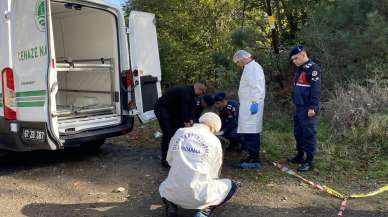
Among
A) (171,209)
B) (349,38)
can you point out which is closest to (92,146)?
(171,209)

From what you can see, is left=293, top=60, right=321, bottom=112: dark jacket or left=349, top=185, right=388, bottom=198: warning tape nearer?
left=349, top=185, right=388, bottom=198: warning tape

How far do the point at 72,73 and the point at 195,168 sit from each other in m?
4.43

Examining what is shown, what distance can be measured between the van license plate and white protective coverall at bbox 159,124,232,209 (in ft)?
6.78

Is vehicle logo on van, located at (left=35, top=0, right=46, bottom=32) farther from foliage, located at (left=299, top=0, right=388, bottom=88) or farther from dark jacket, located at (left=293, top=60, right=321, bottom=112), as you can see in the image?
foliage, located at (left=299, top=0, right=388, bottom=88)

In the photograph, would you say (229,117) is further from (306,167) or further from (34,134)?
(34,134)

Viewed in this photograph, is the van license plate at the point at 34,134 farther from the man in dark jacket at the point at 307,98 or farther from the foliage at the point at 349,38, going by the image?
the foliage at the point at 349,38

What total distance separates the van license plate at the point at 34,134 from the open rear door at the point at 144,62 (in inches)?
61.0

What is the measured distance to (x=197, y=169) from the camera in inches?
163

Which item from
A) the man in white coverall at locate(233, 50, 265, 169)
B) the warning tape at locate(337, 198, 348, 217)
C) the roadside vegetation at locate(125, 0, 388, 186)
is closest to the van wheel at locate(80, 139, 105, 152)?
the man in white coverall at locate(233, 50, 265, 169)

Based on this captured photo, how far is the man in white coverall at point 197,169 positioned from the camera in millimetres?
4133

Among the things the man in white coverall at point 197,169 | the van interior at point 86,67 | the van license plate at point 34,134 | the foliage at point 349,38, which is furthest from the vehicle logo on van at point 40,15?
the foliage at point 349,38

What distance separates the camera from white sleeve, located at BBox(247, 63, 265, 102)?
5.90 metres

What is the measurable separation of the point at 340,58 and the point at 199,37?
16.5 feet

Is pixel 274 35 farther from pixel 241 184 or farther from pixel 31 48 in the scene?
pixel 31 48
